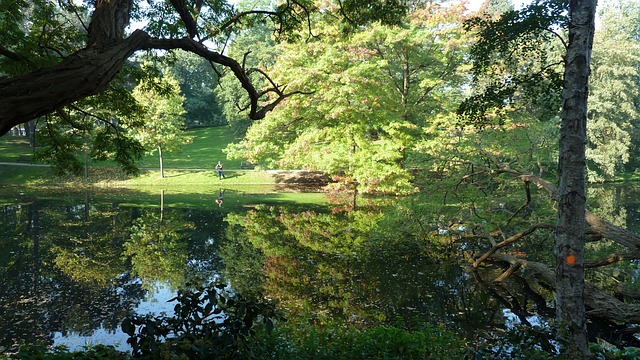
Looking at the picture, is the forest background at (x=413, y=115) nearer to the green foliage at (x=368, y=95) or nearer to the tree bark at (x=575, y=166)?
the green foliage at (x=368, y=95)

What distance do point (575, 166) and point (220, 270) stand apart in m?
9.36

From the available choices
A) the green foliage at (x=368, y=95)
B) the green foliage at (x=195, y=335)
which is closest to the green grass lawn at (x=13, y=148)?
the green foliage at (x=368, y=95)

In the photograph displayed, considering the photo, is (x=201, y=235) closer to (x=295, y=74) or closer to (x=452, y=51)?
(x=295, y=74)

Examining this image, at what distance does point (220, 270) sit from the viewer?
11836mm

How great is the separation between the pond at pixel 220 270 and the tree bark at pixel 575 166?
2.34 meters

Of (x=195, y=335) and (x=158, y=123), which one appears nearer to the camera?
(x=195, y=335)

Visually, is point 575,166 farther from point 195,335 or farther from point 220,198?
point 220,198

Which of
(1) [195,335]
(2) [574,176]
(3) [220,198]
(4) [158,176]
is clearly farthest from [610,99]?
(1) [195,335]

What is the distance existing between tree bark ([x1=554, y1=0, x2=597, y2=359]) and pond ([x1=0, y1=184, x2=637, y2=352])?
234 centimetres

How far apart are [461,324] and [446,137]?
49.2 feet

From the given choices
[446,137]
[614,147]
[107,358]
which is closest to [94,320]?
[107,358]

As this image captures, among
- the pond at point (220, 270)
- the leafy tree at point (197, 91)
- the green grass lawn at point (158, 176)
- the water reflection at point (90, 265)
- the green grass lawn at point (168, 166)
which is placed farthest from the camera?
the leafy tree at point (197, 91)

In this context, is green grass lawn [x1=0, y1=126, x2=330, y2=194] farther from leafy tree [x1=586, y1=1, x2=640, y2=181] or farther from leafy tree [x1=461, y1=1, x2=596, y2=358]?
leafy tree [x1=461, y1=1, x2=596, y2=358]

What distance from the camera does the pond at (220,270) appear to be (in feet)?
28.3
